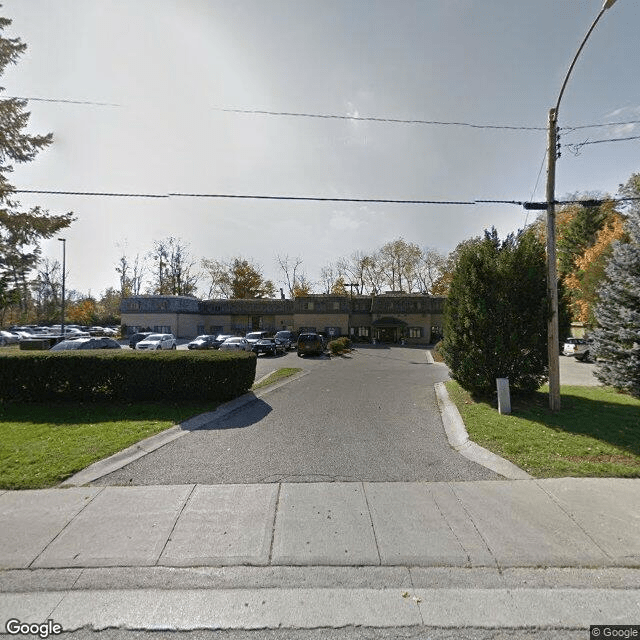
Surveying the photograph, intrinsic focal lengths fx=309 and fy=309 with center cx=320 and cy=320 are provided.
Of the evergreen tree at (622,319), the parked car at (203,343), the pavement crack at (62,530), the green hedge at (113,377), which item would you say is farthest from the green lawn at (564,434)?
the parked car at (203,343)

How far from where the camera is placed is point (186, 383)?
27.8 feet

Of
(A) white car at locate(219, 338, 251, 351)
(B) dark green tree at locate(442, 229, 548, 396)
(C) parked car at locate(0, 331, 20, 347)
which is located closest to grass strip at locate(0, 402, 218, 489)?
(B) dark green tree at locate(442, 229, 548, 396)

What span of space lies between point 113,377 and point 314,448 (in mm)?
6307

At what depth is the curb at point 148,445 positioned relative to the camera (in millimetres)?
4496

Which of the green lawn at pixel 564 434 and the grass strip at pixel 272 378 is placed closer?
the green lawn at pixel 564 434

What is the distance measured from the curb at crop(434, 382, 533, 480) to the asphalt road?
0.55 ft

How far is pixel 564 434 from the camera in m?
5.94

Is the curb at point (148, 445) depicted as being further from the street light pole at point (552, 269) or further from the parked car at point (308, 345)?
the parked car at point (308, 345)

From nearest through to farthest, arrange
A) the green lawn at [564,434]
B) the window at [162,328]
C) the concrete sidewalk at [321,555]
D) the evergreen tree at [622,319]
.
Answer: the concrete sidewalk at [321,555], the green lawn at [564,434], the evergreen tree at [622,319], the window at [162,328]

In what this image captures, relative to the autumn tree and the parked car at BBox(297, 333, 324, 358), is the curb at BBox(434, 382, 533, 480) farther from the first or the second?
the autumn tree

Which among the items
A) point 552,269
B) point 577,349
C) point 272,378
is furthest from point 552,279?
point 577,349

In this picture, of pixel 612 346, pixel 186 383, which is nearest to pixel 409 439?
pixel 186 383

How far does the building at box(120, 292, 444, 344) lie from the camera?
120ft

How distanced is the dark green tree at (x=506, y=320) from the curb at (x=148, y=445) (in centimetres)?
618
